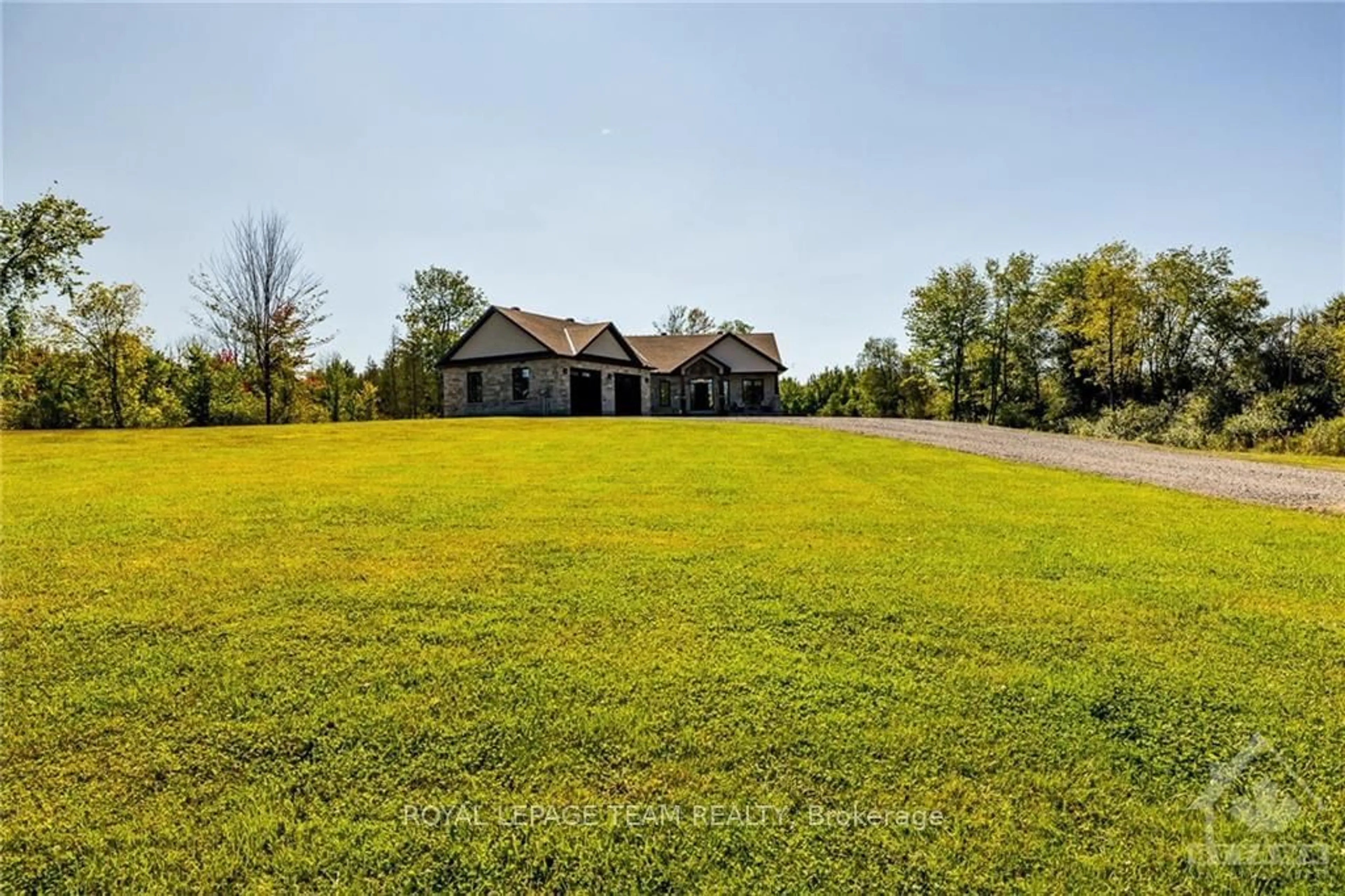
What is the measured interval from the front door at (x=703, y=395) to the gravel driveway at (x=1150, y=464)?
16195 millimetres

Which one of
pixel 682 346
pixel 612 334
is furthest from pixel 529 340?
pixel 682 346

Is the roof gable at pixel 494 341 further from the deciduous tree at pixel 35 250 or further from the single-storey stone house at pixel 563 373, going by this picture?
the deciduous tree at pixel 35 250

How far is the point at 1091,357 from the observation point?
34500mm

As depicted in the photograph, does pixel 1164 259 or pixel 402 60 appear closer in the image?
pixel 402 60

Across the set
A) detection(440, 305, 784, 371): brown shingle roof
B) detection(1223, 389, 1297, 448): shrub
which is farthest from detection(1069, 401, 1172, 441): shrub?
detection(440, 305, 784, 371): brown shingle roof

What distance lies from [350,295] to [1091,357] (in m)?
39.8

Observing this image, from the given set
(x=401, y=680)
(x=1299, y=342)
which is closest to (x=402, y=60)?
(x=401, y=680)

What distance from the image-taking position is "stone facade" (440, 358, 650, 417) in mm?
27797

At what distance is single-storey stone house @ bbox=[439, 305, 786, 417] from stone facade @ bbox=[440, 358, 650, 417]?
0.11 ft

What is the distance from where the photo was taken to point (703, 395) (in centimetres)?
3697

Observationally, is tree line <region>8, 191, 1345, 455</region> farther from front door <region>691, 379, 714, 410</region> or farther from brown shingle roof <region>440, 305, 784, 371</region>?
front door <region>691, 379, 714, 410</region>

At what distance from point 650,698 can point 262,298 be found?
35.3m

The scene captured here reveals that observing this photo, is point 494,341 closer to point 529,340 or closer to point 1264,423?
point 529,340

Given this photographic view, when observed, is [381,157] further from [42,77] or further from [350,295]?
[350,295]
